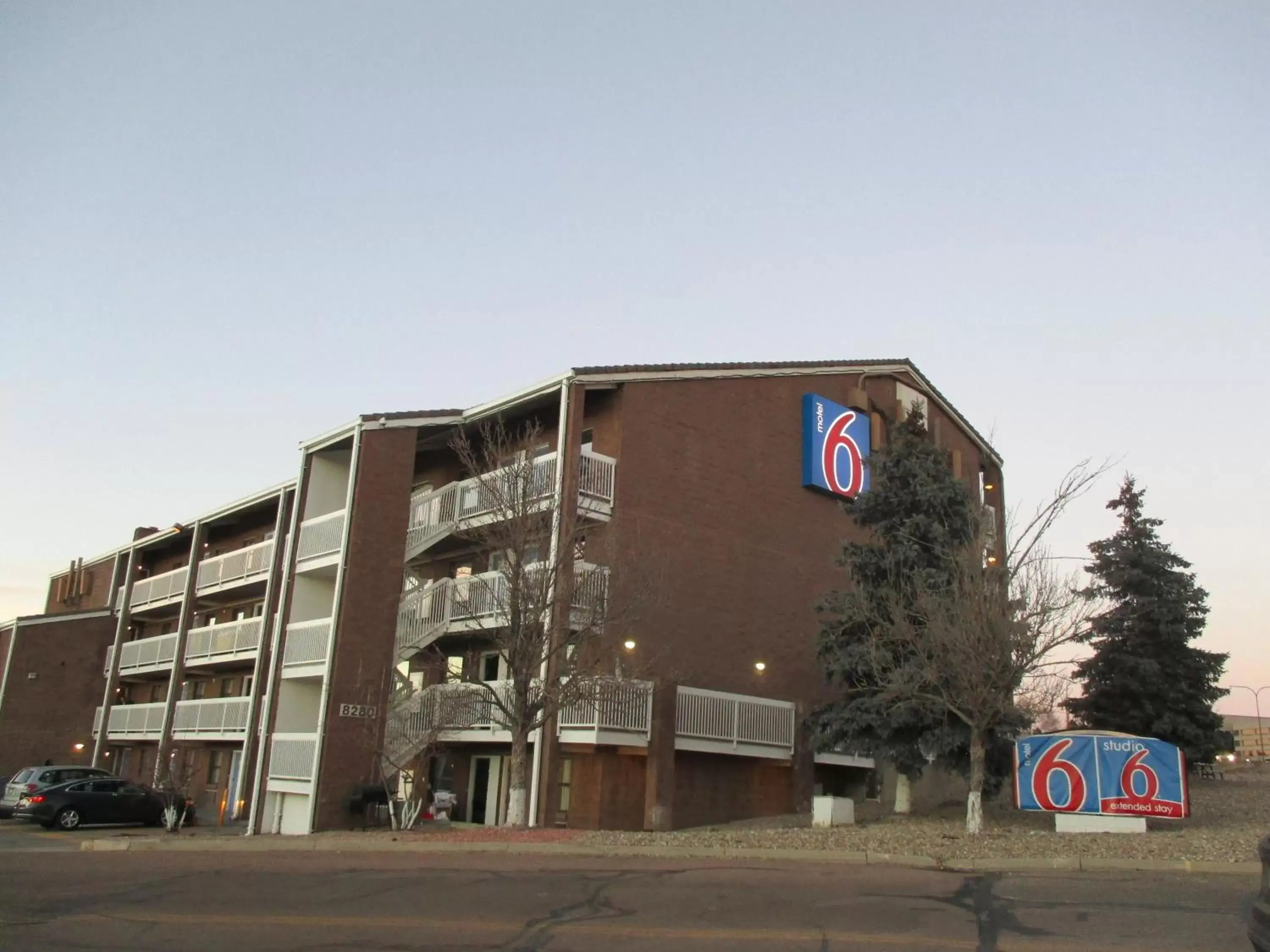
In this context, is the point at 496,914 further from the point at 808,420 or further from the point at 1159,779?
the point at 808,420

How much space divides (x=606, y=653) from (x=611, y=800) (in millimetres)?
3069

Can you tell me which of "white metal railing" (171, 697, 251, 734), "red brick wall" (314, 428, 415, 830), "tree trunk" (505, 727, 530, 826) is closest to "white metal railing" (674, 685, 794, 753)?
"tree trunk" (505, 727, 530, 826)

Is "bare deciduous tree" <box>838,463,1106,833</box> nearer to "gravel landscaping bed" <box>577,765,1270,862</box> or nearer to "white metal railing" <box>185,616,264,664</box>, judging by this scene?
"gravel landscaping bed" <box>577,765,1270,862</box>

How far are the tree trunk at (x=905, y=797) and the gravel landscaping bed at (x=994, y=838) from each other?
32 cm

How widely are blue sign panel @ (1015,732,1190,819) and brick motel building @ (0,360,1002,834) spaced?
7145 millimetres

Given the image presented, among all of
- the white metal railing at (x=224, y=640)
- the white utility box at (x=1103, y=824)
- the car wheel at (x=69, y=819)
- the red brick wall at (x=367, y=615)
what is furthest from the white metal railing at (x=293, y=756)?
the white utility box at (x=1103, y=824)

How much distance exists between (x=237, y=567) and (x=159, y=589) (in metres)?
6.18

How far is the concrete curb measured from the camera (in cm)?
1483

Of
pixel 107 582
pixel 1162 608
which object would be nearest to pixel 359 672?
pixel 1162 608

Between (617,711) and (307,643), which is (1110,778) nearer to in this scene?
(617,711)

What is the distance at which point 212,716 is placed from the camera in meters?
31.4

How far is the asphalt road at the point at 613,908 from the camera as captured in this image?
393 inches

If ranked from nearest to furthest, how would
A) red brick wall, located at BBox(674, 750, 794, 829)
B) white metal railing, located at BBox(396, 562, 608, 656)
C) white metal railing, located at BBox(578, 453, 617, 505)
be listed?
white metal railing, located at BBox(396, 562, 608, 656)
white metal railing, located at BBox(578, 453, 617, 505)
red brick wall, located at BBox(674, 750, 794, 829)

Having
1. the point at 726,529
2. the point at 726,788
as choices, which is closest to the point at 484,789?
the point at 726,788
